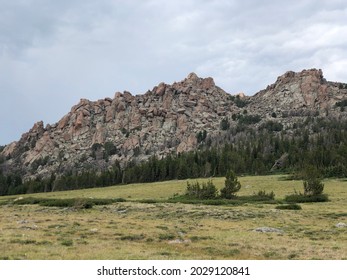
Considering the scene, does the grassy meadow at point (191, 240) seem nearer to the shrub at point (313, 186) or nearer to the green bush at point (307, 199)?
the green bush at point (307, 199)

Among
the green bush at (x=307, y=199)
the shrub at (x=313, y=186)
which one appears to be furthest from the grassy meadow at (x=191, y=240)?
the shrub at (x=313, y=186)

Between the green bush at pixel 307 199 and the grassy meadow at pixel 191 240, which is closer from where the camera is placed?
the grassy meadow at pixel 191 240

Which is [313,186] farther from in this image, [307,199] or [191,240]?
[191,240]

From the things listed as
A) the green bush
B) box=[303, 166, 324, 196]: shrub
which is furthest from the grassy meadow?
box=[303, 166, 324, 196]: shrub

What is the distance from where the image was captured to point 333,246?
22641 mm

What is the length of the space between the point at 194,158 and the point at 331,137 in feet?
253

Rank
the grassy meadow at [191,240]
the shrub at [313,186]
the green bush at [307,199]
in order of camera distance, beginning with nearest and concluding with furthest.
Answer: the grassy meadow at [191,240] → the green bush at [307,199] → the shrub at [313,186]

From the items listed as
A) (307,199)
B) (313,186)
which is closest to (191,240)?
(307,199)

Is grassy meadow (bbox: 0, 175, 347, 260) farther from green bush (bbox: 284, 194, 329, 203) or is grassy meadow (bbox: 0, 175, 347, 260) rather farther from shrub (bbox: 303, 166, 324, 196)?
shrub (bbox: 303, 166, 324, 196)

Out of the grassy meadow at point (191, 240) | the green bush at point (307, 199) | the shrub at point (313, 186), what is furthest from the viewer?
the shrub at point (313, 186)

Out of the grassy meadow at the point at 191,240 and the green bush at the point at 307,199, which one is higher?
the grassy meadow at the point at 191,240

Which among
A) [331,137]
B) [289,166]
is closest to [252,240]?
[289,166]

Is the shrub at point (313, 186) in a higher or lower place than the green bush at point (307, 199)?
higher

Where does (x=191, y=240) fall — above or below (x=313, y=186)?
below
